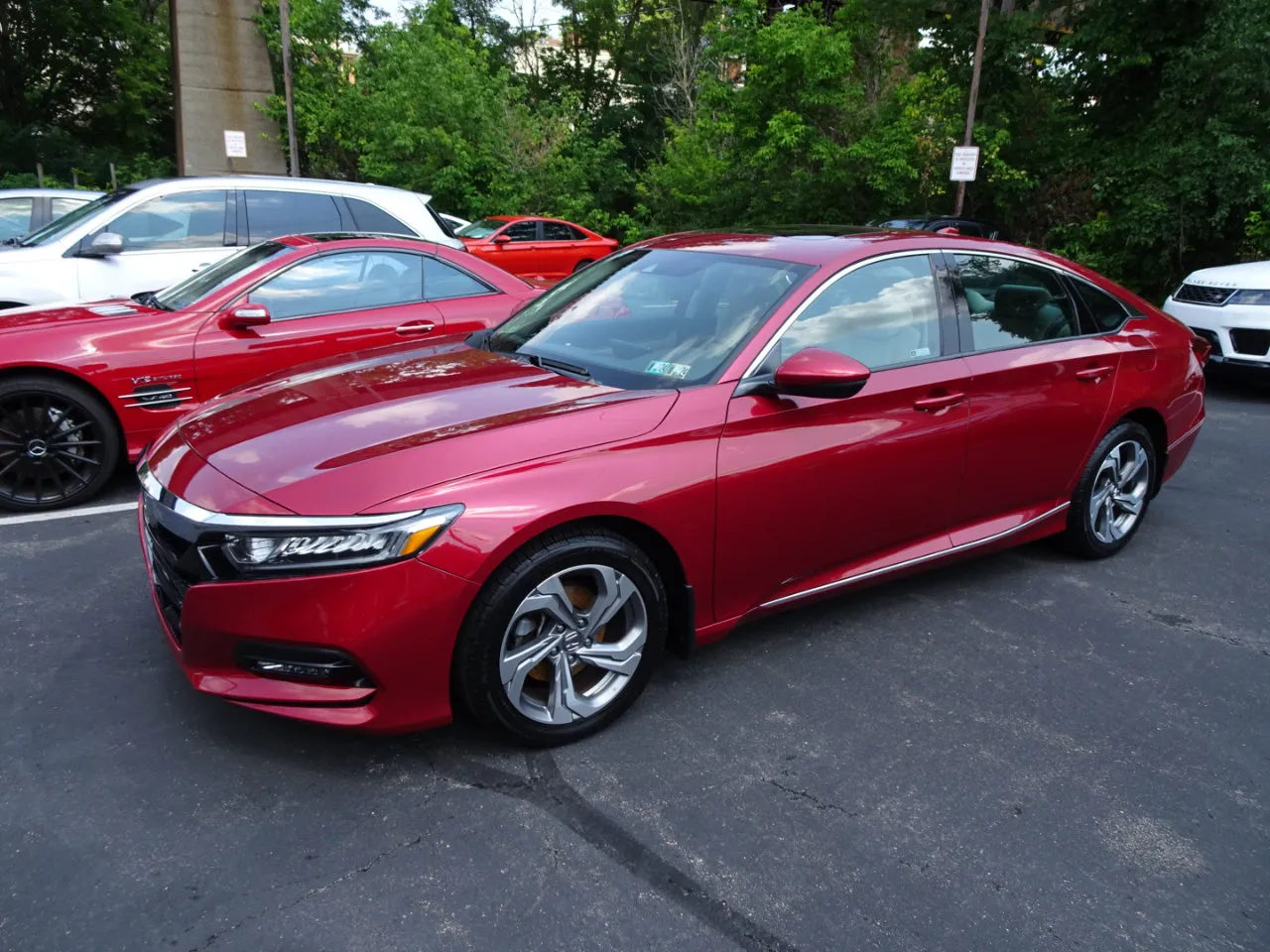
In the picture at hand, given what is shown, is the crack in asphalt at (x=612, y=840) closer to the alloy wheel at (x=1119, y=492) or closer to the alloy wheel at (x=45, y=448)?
the alloy wheel at (x=1119, y=492)

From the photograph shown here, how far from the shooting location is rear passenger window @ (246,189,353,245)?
7504 millimetres

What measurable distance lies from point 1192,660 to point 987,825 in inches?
63.1

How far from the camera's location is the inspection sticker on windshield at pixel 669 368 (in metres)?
3.28

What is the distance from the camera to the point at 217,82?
80.5 ft

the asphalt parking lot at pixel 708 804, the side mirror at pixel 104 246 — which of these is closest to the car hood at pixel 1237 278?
the asphalt parking lot at pixel 708 804

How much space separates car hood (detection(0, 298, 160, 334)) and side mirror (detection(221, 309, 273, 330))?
43cm

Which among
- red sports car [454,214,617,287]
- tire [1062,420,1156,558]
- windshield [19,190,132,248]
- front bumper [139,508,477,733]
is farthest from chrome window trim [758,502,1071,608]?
red sports car [454,214,617,287]

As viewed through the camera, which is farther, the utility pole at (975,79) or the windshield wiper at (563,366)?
the utility pole at (975,79)

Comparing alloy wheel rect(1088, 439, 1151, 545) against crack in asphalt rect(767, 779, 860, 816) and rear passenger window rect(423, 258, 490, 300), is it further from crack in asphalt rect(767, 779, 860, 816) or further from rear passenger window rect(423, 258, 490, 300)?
rear passenger window rect(423, 258, 490, 300)

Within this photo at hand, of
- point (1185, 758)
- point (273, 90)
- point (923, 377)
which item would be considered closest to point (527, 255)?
point (273, 90)

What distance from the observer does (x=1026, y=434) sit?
402cm

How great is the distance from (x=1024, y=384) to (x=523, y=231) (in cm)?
1440

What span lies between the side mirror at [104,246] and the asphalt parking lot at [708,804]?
364cm

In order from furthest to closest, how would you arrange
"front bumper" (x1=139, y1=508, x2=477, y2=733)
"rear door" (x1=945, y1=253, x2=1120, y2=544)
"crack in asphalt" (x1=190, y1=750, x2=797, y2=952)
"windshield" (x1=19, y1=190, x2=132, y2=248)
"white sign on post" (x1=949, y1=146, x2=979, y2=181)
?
"white sign on post" (x1=949, y1=146, x2=979, y2=181) → "windshield" (x1=19, y1=190, x2=132, y2=248) → "rear door" (x1=945, y1=253, x2=1120, y2=544) → "front bumper" (x1=139, y1=508, x2=477, y2=733) → "crack in asphalt" (x1=190, y1=750, x2=797, y2=952)
